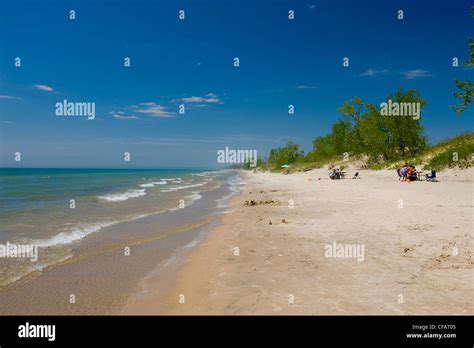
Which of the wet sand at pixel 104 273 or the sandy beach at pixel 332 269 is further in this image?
the wet sand at pixel 104 273

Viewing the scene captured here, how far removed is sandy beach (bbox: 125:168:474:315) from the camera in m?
6.45

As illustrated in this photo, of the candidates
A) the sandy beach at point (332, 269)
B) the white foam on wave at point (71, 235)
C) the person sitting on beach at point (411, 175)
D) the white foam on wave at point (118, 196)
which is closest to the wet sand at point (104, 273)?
the white foam on wave at point (71, 235)

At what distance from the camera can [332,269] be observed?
851 centimetres

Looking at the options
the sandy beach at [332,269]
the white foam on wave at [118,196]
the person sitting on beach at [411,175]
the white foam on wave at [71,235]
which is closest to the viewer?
the sandy beach at [332,269]

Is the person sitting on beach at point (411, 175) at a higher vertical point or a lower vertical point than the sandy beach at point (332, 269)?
higher

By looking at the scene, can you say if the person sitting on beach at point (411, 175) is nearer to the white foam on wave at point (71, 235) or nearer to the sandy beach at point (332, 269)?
the sandy beach at point (332, 269)

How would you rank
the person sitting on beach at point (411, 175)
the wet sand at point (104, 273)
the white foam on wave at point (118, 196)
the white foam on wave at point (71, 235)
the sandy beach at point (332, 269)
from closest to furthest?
the sandy beach at point (332, 269)
the wet sand at point (104, 273)
the white foam on wave at point (71, 235)
the person sitting on beach at point (411, 175)
the white foam on wave at point (118, 196)

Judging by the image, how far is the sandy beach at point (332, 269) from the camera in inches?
254

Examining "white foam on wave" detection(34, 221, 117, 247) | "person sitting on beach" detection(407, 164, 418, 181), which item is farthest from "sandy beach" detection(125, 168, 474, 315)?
"person sitting on beach" detection(407, 164, 418, 181)

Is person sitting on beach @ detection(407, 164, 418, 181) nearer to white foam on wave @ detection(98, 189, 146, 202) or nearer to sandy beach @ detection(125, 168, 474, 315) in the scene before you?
sandy beach @ detection(125, 168, 474, 315)

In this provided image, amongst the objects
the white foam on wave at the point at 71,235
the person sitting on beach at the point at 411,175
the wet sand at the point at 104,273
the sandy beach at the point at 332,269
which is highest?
the person sitting on beach at the point at 411,175
